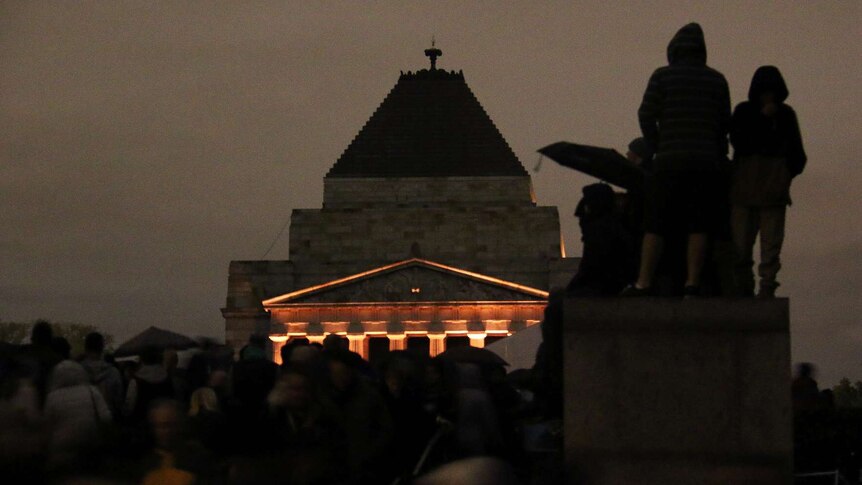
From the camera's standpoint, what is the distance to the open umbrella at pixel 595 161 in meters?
13.5

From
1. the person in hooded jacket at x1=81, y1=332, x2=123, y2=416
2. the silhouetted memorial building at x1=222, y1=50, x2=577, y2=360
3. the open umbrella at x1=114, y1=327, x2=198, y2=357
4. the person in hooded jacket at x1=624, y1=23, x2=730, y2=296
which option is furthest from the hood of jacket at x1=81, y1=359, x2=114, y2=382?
the silhouetted memorial building at x1=222, y1=50, x2=577, y2=360

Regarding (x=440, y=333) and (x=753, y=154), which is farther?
(x=440, y=333)

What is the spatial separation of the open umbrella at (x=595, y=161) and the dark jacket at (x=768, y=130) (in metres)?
0.80

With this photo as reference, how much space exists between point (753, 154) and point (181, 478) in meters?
4.78

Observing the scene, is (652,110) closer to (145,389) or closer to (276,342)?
(145,389)

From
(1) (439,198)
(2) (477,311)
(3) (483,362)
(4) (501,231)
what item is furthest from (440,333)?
(3) (483,362)

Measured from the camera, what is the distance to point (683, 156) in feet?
42.1

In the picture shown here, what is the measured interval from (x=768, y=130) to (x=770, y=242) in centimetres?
81

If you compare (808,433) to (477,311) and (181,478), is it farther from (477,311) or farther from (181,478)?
(477,311)

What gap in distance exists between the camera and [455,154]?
9612 cm

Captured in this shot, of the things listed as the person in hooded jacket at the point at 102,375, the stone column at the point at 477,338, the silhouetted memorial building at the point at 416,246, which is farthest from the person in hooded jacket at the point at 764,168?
the stone column at the point at 477,338

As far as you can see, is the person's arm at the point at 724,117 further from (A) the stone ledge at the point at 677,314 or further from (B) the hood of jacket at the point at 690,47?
(A) the stone ledge at the point at 677,314

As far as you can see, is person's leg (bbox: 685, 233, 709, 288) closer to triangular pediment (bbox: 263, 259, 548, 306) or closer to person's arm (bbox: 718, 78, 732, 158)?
person's arm (bbox: 718, 78, 732, 158)

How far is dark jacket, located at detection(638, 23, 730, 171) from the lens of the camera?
42.2ft
